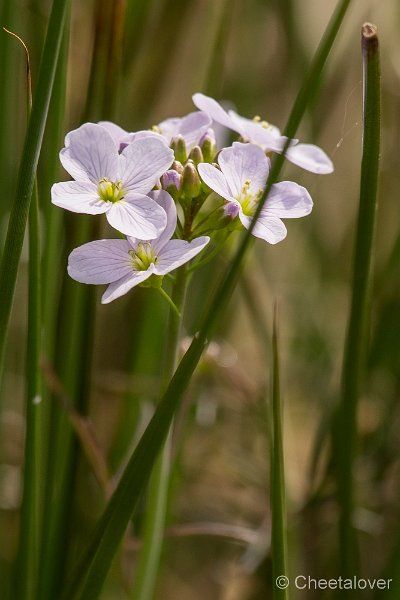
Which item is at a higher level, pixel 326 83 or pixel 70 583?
pixel 326 83

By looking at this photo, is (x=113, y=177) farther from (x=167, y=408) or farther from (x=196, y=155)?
(x=167, y=408)

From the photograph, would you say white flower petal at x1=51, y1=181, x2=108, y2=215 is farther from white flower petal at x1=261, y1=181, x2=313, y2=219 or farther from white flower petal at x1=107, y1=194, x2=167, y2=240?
white flower petal at x1=261, y1=181, x2=313, y2=219

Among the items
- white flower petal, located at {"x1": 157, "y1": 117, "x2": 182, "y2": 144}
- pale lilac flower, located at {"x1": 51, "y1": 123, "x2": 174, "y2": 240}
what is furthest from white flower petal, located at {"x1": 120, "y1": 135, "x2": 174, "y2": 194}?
white flower petal, located at {"x1": 157, "y1": 117, "x2": 182, "y2": 144}

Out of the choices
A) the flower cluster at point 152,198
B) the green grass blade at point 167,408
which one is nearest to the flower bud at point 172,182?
the flower cluster at point 152,198

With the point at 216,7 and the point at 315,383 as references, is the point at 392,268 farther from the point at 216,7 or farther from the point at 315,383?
the point at 216,7

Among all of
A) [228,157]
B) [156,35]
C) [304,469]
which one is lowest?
[304,469]

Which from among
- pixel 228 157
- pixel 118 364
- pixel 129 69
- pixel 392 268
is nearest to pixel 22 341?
pixel 118 364

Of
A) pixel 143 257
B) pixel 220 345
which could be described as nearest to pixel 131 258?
pixel 143 257
